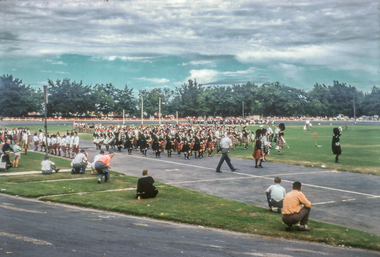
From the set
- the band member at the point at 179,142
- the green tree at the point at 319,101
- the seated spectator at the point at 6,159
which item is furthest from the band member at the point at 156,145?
the green tree at the point at 319,101

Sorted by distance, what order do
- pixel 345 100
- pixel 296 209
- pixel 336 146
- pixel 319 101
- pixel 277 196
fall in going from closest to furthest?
pixel 296 209 < pixel 277 196 < pixel 336 146 < pixel 345 100 < pixel 319 101

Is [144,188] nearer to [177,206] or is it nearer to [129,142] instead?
[177,206]

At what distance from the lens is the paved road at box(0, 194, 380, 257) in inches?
302

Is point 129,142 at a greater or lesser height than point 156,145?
greater

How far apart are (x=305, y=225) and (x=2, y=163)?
17.5m

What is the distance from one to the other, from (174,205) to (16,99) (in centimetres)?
8974

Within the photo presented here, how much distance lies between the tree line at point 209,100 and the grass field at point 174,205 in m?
A: 84.7

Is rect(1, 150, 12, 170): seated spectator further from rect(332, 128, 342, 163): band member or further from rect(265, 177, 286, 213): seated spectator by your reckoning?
rect(332, 128, 342, 163): band member

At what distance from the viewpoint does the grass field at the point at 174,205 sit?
9.41m

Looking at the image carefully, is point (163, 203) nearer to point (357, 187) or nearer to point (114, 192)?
point (114, 192)

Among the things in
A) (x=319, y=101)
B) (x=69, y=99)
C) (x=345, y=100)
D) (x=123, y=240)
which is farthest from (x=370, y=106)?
(x=123, y=240)

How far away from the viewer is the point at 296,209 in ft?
31.2

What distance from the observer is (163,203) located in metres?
12.8

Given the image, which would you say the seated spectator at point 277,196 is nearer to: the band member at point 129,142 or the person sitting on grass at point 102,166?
the person sitting on grass at point 102,166
